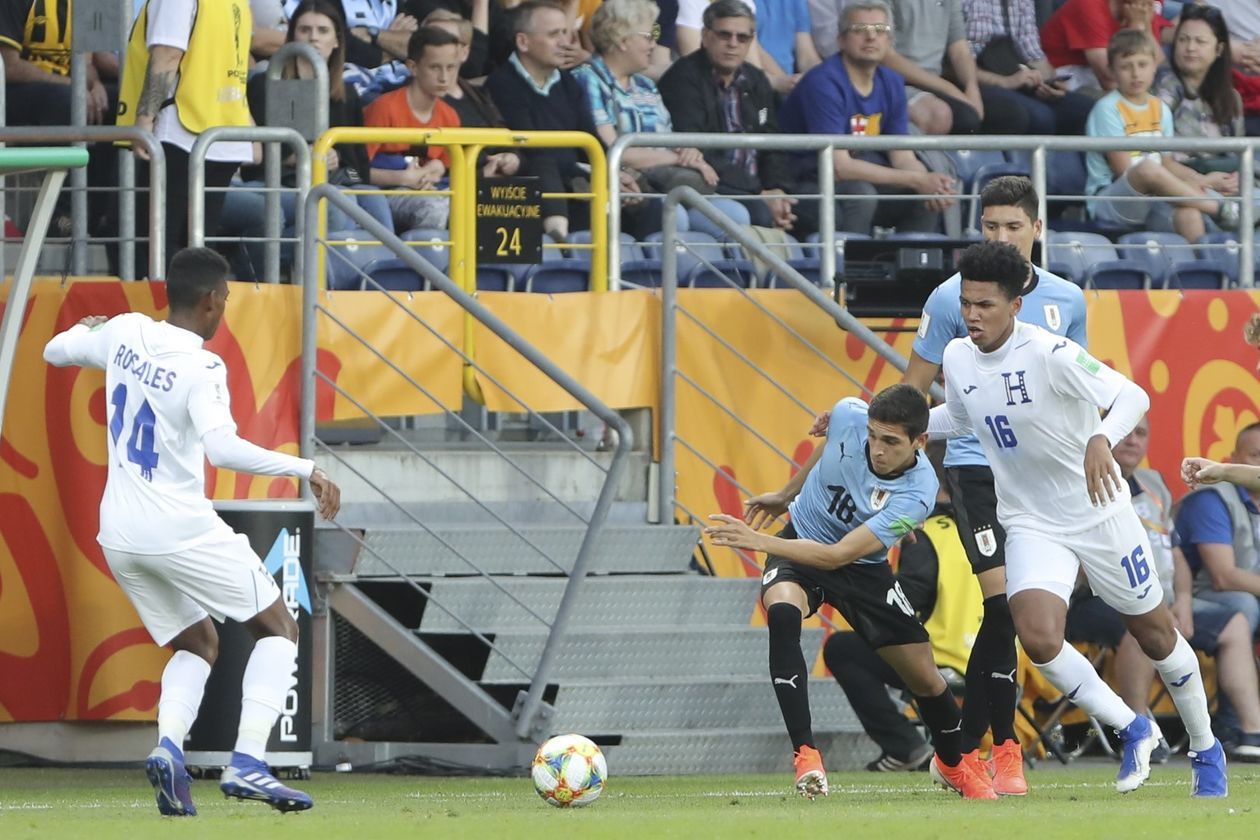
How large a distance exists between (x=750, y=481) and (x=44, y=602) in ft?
12.4

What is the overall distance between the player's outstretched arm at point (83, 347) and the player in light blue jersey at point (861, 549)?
2539 mm

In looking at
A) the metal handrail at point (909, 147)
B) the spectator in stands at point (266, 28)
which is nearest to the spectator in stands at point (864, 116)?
the metal handrail at point (909, 147)

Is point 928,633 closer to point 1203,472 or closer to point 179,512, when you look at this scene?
point 1203,472

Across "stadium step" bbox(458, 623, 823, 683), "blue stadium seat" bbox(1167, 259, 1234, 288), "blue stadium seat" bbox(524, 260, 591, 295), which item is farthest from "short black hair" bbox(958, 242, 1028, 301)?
"blue stadium seat" bbox(1167, 259, 1234, 288)

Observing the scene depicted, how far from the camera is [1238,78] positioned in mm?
16875

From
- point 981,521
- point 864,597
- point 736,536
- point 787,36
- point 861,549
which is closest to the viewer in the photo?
point 736,536

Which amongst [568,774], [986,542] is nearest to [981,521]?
[986,542]

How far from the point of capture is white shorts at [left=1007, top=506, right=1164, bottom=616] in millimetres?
9297

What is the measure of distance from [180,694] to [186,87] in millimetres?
4111

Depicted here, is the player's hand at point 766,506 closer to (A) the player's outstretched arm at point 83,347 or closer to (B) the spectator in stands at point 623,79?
(A) the player's outstretched arm at point 83,347

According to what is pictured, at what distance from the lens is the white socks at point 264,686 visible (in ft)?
30.0

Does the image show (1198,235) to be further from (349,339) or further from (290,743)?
(290,743)

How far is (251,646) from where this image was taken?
11.4m

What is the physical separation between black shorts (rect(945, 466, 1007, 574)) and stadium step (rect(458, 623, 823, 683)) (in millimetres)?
2211
